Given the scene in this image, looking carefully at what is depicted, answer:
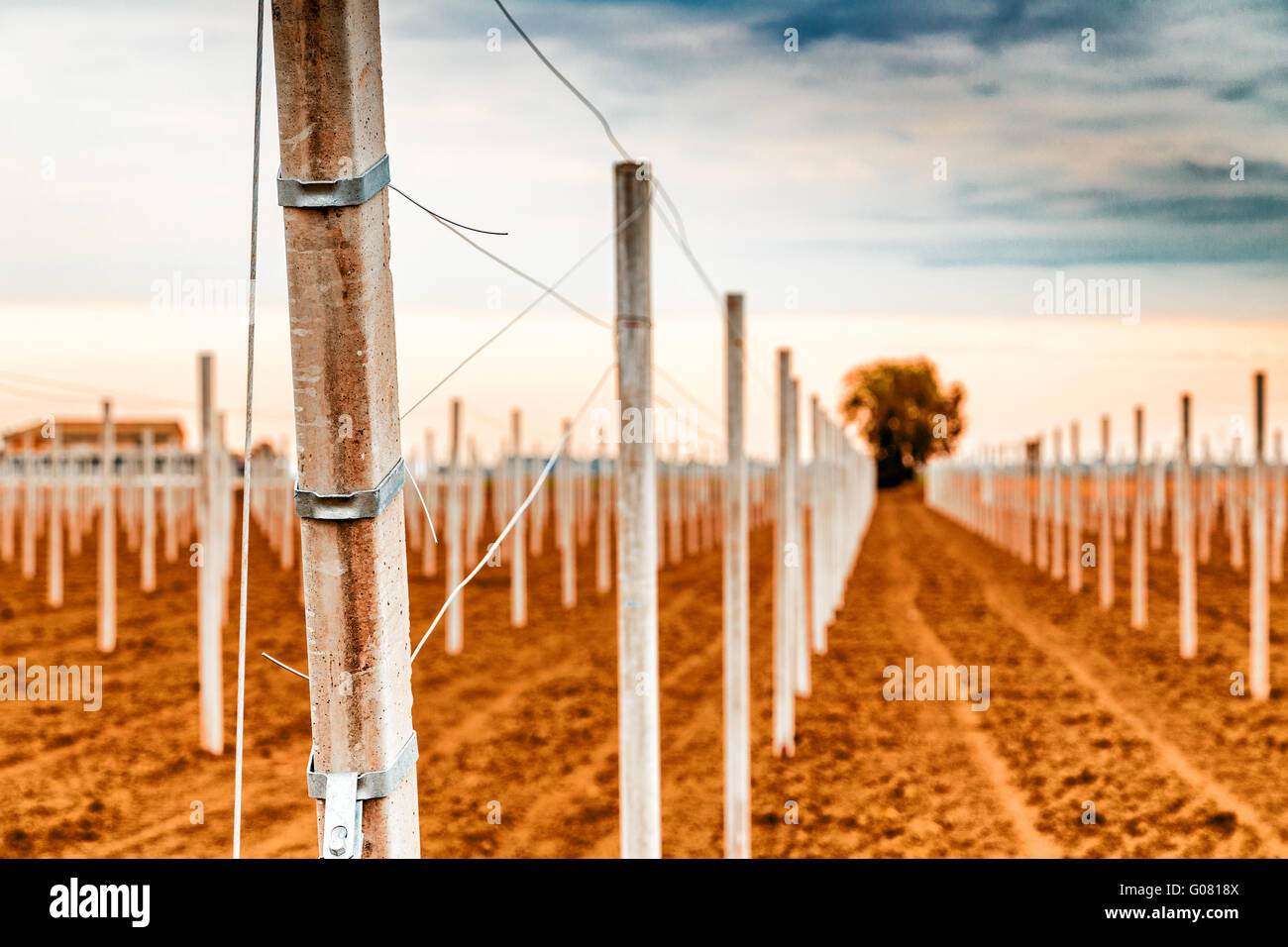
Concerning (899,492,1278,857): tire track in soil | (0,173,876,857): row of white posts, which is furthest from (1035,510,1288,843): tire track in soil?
(0,173,876,857): row of white posts

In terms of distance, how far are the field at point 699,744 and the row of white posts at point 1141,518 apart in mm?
691

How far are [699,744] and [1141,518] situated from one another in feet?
25.0

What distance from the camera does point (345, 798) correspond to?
237 cm

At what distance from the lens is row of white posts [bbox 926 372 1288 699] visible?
1004 cm

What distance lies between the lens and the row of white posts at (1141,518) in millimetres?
10045

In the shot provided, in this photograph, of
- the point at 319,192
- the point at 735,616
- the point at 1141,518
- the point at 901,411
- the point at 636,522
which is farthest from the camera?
the point at 901,411

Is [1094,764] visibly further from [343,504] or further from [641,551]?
[343,504]

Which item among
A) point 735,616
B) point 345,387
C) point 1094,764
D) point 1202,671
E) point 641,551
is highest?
point 345,387

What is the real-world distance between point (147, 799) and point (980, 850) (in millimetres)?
5231

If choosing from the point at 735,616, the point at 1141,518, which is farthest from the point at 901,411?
the point at 735,616

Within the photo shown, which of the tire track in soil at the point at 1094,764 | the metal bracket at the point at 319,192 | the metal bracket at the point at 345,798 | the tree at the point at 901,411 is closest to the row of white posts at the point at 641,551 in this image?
the metal bracket at the point at 345,798
